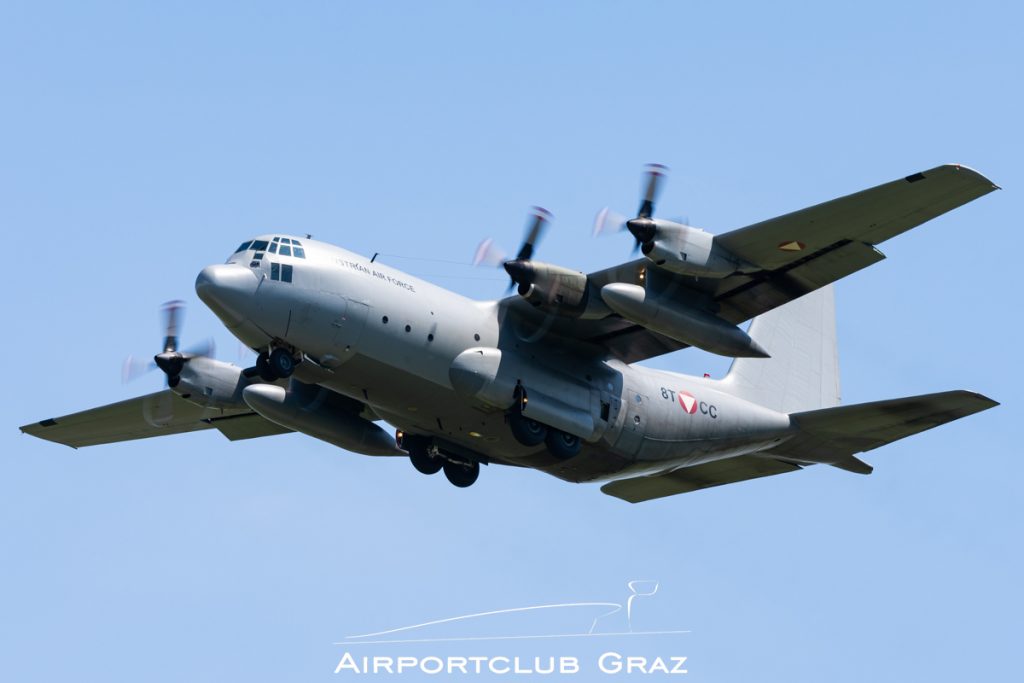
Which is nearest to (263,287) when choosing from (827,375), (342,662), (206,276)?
(206,276)

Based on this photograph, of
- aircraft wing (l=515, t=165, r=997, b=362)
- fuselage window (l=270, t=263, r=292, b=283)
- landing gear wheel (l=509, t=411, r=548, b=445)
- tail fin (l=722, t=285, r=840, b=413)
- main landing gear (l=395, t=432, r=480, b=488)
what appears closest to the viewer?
aircraft wing (l=515, t=165, r=997, b=362)

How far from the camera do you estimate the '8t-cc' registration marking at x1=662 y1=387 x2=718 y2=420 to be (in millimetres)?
27844

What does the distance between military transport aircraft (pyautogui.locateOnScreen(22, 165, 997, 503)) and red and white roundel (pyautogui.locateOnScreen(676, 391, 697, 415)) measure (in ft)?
0.09

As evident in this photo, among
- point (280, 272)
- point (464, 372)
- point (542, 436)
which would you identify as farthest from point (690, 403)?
point (280, 272)

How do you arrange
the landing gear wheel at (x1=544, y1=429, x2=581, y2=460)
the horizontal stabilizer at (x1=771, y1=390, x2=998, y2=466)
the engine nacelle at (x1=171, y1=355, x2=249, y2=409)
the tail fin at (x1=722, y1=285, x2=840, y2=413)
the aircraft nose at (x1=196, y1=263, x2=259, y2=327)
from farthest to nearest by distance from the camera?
the tail fin at (x1=722, y1=285, x2=840, y2=413) < the engine nacelle at (x1=171, y1=355, x2=249, y2=409) < the landing gear wheel at (x1=544, y1=429, x2=581, y2=460) < the horizontal stabilizer at (x1=771, y1=390, x2=998, y2=466) < the aircraft nose at (x1=196, y1=263, x2=259, y2=327)

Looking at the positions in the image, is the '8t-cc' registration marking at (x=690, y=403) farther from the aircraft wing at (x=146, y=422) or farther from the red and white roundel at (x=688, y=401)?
the aircraft wing at (x=146, y=422)

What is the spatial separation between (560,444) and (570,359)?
167 centimetres

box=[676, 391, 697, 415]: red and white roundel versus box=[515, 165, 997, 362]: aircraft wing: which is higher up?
box=[515, 165, 997, 362]: aircraft wing

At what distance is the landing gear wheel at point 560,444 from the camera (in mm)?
26266

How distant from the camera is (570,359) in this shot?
88.4ft

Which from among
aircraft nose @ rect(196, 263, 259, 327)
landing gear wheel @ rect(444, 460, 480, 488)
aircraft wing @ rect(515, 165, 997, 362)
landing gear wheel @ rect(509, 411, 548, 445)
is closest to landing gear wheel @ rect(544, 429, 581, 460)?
landing gear wheel @ rect(509, 411, 548, 445)

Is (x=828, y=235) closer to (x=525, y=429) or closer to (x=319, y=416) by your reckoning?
(x=525, y=429)

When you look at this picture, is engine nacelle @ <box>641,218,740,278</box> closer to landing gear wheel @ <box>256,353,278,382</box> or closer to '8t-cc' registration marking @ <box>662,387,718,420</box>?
'8t-cc' registration marking @ <box>662,387,718,420</box>

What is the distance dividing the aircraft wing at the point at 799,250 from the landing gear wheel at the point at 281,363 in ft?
14.8
